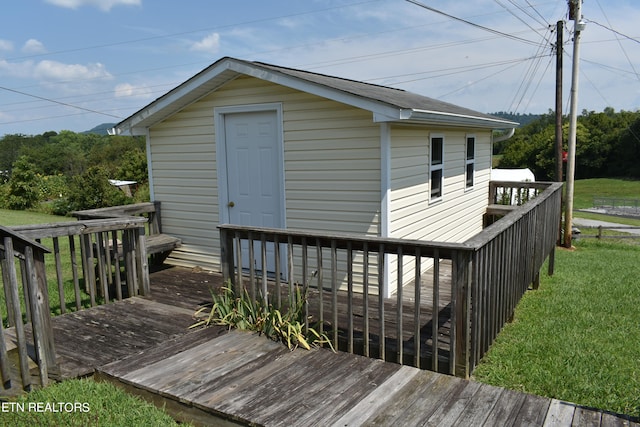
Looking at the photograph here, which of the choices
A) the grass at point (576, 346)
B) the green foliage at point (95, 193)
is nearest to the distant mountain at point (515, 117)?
the grass at point (576, 346)

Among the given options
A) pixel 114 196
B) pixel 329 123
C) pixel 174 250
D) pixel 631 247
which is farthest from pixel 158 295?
pixel 114 196

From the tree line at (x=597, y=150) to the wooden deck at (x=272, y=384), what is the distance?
6108 cm

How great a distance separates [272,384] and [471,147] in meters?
7.71

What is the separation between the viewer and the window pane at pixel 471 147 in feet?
31.7

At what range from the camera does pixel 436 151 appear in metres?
7.82

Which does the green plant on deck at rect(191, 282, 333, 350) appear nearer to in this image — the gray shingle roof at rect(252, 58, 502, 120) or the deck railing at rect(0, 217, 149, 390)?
the deck railing at rect(0, 217, 149, 390)

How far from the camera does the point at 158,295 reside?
241 inches

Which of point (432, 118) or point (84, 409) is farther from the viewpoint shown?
point (432, 118)

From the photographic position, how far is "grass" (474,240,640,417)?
143 inches

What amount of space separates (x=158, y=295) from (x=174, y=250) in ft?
6.11

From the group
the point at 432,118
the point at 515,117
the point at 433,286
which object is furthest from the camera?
the point at 515,117

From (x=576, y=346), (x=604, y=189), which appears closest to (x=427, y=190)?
(x=576, y=346)

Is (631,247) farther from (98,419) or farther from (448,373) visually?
(98,419)

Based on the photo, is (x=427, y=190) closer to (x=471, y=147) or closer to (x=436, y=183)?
(x=436, y=183)
